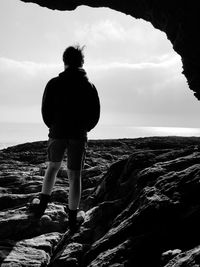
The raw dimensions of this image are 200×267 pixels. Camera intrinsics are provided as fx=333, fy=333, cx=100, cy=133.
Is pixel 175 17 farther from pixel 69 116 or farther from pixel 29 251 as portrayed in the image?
pixel 29 251

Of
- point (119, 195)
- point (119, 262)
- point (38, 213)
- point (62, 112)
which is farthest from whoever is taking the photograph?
point (119, 195)

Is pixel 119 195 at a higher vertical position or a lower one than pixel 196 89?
lower

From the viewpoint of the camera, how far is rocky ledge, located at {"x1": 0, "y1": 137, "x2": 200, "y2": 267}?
4957 millimetres

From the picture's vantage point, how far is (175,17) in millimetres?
15914

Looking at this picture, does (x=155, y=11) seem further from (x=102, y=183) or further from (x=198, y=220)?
(x=198, y=220)

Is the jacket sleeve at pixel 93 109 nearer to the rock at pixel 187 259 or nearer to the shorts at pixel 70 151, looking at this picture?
the shorts at pixel 70 151

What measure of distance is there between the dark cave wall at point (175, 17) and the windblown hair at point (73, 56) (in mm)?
10009

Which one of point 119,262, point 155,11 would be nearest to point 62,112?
point 119,262

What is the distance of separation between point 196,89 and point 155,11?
445 cm

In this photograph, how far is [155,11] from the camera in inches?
652

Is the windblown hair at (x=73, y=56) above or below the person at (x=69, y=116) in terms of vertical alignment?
A: above

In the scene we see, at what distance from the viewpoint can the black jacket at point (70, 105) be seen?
22.7 feet

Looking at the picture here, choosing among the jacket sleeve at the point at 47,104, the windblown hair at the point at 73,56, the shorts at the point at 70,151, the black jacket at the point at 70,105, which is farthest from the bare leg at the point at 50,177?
the windblown hair at the point at 73,56

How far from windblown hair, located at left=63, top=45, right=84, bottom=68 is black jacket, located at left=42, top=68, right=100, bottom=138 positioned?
0.70 feet
